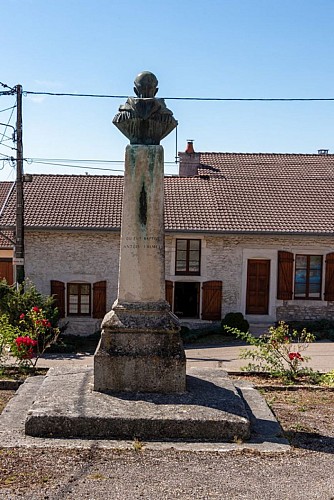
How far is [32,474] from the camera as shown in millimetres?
4852

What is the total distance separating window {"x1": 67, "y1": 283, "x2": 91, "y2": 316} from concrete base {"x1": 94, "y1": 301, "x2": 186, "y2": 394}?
33.1 feet

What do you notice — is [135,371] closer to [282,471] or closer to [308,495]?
[282,471]

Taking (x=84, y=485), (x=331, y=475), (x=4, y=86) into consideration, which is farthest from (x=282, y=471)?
(x=4, y=86)

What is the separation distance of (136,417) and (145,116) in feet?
10.8

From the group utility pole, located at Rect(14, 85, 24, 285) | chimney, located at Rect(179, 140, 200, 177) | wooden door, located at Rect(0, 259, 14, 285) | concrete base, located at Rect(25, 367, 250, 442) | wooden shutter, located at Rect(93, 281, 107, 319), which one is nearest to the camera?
concrete base, located at Rect(25, 367, 250, 442)

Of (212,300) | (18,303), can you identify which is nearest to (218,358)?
(212,300)

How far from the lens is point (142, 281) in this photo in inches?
261

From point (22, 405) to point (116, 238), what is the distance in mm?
9994

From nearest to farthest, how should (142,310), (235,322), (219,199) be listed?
(142,310) → (235,322) → (219,199)

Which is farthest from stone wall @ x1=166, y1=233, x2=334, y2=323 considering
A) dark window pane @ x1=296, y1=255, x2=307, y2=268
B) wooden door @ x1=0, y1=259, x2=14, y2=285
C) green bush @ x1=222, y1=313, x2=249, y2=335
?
wooden door @ x1=0, y1=259, x2=14, y2=285

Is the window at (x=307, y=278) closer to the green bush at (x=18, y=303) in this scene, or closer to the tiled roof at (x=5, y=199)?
the green bush at (x=18, y=303)

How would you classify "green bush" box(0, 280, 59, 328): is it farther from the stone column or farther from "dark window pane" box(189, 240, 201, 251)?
the stone column

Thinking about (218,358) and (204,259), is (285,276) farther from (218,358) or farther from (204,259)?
(218,358)

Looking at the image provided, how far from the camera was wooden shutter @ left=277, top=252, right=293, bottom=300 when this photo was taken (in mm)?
16734
